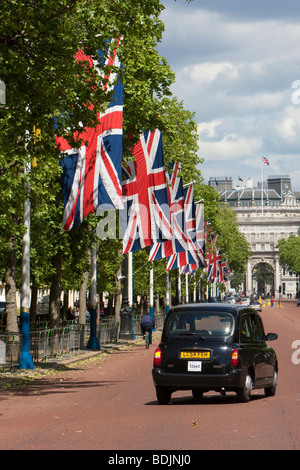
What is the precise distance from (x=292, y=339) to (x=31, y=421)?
1193 inches

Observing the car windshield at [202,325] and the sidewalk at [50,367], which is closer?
the car windshield at [202,325]

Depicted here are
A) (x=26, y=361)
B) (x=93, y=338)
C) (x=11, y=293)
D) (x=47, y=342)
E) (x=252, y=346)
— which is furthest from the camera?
(x=93, y=338)

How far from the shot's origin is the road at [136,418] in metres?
10.8

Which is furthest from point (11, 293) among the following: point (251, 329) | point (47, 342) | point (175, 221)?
point (175, 221)

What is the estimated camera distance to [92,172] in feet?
78.8

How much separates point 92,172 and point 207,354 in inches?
373

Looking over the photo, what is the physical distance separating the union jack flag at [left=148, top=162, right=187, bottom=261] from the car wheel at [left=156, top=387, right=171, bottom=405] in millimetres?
27774

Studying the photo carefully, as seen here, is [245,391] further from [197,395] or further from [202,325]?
[197,395]

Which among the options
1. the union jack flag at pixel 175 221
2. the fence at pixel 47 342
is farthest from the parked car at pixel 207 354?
the union jack flag at pixel 175 221

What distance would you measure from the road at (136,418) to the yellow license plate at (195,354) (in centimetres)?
82

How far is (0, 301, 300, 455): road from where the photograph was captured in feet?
35.6

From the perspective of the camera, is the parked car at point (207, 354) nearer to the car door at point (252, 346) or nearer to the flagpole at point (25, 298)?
the car door at point (252, 346)

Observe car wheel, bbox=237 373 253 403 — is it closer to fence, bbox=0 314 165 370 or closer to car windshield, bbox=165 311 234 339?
car windshield, bbox=165 311 234 339
